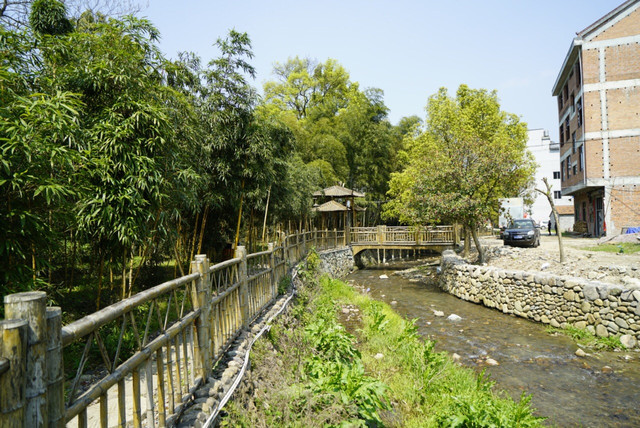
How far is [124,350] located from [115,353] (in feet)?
8.74

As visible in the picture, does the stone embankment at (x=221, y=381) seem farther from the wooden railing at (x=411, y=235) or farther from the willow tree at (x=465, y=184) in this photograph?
the wooden railing at (x=411, y=235)

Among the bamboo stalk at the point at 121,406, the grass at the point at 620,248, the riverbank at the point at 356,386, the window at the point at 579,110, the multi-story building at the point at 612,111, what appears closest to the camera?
the bamboo stalk at the point at 121,406

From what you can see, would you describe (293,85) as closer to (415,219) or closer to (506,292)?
(415,219)

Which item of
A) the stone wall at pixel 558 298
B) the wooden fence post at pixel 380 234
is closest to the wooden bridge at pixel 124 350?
the stone wall at pixel 558 298

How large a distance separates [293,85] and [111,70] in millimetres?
27105

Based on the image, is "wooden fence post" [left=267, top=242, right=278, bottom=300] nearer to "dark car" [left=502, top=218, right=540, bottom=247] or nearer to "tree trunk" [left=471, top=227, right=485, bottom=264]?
"tree trunk" [left=471, top=227, right=485, bottom=264]

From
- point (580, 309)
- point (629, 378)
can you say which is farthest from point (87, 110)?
point (580, 309)

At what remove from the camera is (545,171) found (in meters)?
35.7

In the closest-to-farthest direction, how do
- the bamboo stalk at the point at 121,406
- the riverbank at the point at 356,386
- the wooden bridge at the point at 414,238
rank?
the bamboo stalk at the point at 121,406 < the riverbank at the point at 356,386 < the wooden bridge at the point at 414,238

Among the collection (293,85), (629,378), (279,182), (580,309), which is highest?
(293,85)

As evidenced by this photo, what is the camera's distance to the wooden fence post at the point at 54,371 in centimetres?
143

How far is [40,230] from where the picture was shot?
3.32 metres

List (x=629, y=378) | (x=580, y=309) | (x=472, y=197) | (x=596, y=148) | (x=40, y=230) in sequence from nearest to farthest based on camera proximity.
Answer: (x=40, y=230) → (x=629, y=378) → (x=580, y=309) → (x=472, y=197) → (x=596, y=148)

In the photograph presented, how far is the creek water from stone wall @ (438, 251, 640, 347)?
395 mm
